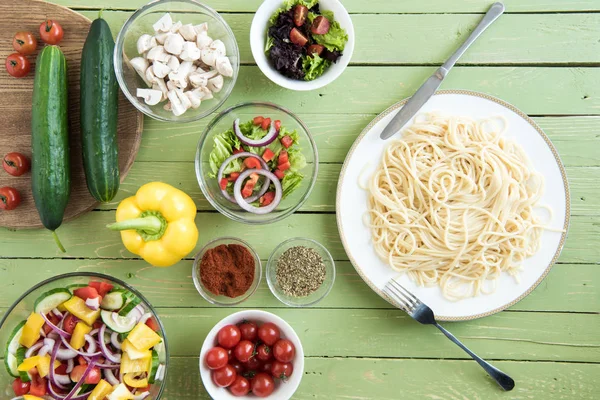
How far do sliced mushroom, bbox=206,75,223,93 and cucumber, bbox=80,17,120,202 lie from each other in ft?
1.42

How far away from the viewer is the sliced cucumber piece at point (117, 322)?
225cm

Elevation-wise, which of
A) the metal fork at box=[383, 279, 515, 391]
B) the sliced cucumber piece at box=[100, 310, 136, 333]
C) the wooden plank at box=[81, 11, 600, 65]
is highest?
the wooden plank at box=[81, 11, 600, 65]

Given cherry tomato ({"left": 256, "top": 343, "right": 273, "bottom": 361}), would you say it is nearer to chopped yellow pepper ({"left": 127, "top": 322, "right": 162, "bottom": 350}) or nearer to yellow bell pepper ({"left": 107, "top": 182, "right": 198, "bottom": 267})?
chopped yellow pepper ({"left": 127, "top": 322, "right": 162, "bottom": 350})

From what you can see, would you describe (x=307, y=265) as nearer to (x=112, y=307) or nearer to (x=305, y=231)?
(x=305, y=231)

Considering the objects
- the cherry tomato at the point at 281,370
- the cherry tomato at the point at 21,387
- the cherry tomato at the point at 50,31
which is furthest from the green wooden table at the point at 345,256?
the cherry tomato at the point at 50,31

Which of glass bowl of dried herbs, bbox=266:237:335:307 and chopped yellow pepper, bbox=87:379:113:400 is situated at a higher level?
glass bowl of dried herbs, bbox=266:237:335:307

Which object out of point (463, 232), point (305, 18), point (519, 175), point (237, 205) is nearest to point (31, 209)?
point (237, 205)

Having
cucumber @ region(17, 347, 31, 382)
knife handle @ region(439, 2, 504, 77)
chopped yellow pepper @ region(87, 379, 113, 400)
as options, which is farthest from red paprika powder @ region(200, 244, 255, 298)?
knife handle @ region(439, 2, 504, 77)

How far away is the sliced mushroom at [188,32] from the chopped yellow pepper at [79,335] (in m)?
1.37

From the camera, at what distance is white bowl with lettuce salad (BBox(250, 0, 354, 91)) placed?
2.36 meters

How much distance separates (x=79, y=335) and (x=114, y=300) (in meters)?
0.21

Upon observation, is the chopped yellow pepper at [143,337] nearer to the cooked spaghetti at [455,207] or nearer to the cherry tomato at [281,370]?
the cherry tomato at [281,370]

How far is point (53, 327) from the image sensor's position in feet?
7.31

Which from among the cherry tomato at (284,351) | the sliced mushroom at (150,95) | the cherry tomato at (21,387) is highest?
the sliced mushroom at (150,95)
